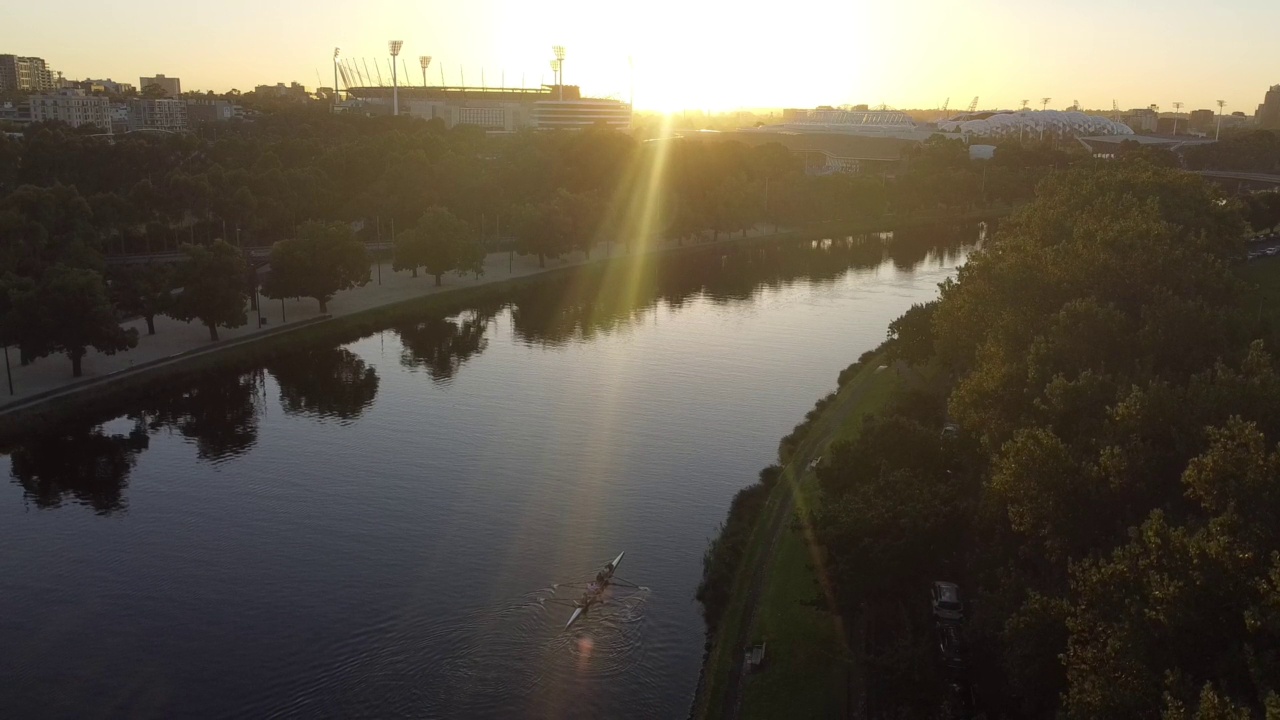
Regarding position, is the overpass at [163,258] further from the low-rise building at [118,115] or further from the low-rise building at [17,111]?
the low-rise building at [118,115]

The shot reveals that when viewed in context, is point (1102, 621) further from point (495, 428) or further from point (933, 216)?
point (933, 216)

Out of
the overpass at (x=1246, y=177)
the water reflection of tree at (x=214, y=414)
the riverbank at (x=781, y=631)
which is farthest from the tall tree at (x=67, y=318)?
the overpass at (x=1246, y=177)

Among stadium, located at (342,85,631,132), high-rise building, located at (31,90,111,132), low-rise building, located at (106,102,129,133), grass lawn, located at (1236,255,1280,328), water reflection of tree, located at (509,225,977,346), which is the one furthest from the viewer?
stadium, located at (342,85,631,132)

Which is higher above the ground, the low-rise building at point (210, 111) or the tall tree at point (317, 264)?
the low-rise building at point (210, 111)

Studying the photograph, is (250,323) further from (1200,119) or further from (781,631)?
(1200,119)

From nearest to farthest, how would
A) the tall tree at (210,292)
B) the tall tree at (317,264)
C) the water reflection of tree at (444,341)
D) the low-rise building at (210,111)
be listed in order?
the tall tree at (210,292), the water reflection of tree at (444,341), the tall tree at (317,264), the low-rise building at (210,111)

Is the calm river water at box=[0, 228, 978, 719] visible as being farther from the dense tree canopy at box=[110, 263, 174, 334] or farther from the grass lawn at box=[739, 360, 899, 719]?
the dense tree canopy at box=[110, 263, 174, 334]

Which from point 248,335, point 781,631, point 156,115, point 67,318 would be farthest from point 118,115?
point 781,631

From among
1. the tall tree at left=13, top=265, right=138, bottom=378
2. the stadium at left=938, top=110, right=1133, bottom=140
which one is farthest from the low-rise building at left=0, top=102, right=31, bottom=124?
the stadium at left=938, top=110, right=1133, bottom=140

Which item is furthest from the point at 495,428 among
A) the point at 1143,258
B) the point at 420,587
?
the point at 1143,258
